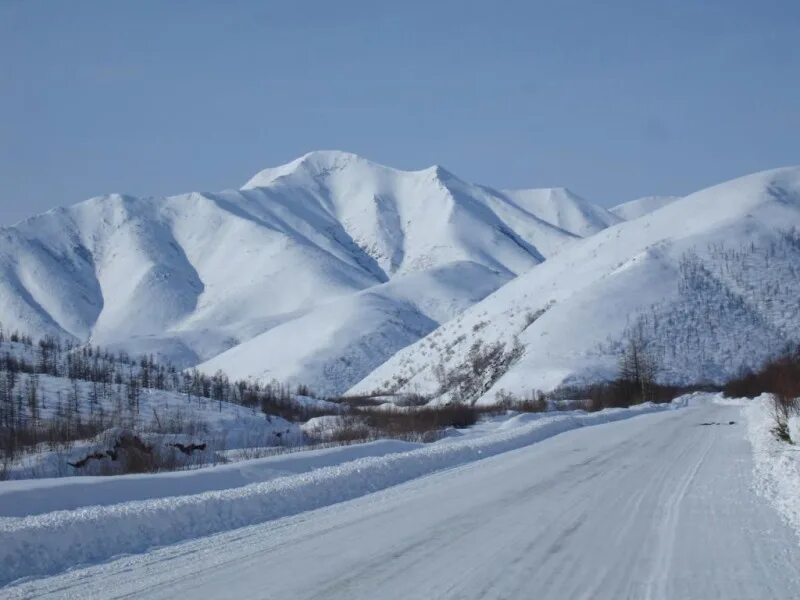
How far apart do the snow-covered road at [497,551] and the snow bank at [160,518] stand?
0.58 m

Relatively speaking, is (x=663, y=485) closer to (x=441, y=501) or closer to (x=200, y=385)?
(x=441, y=501)

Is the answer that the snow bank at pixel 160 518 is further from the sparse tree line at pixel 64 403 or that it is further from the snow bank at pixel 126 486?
the sparse tree line at pixel 64 403

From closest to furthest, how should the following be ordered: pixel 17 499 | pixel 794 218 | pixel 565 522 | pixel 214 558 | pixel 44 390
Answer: pixel 214 558 < pixel 565 522 < pixel 17 499 < pixel 44 390 < pixel 794 218

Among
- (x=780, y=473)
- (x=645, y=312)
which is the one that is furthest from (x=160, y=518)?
(x=645, y=312)

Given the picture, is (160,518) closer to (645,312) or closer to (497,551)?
(497,551)

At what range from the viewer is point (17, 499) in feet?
42.8

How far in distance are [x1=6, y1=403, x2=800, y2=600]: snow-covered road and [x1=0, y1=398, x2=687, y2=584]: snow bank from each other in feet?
1.89

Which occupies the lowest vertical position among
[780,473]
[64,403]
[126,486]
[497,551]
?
[780,473]

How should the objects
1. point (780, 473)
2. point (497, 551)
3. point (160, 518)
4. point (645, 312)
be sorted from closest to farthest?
1. point (497, 551)
2. point (160, 518)
3. point (780, 473)
4. point (645, 312)

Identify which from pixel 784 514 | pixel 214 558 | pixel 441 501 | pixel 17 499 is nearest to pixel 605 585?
pixel 214 558

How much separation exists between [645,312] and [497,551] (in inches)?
4388

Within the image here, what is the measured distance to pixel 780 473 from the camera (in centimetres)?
1686

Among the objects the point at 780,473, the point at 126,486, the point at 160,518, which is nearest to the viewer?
the point at 160,518

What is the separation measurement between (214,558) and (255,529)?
221 centimetres
